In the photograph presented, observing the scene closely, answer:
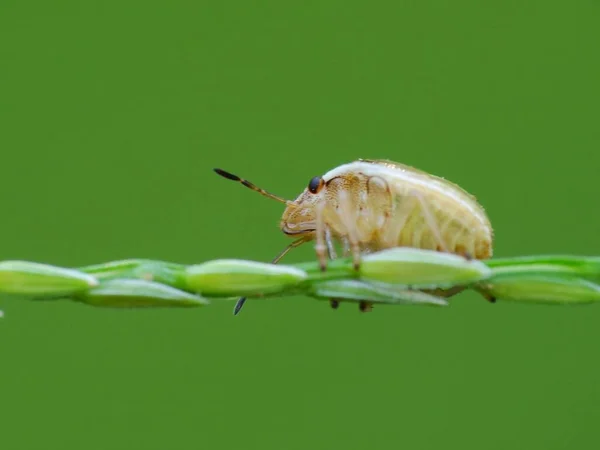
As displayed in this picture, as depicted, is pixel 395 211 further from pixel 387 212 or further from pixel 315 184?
pixel 315 184

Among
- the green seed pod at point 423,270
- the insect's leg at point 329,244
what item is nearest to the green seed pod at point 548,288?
the green seed pod at point 423,270

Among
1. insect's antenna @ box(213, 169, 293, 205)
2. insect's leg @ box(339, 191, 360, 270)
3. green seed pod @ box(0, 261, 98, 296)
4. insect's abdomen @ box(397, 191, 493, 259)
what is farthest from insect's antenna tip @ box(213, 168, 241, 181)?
green seed pod @ box(0, 261, 98, 296)

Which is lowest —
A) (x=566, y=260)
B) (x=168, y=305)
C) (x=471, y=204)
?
(x=168, y=305)

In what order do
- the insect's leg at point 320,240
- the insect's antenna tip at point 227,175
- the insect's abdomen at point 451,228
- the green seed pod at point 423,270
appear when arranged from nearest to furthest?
the green seed pod at point 423,270 → the insect's leg at point 320,240 → the insect's abdomen at point 451,228 → the insect's antenna tip at point 227,175

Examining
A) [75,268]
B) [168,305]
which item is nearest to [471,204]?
[168,305]

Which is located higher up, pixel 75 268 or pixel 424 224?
pixel 424 224

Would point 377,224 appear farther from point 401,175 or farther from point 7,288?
point 7,288

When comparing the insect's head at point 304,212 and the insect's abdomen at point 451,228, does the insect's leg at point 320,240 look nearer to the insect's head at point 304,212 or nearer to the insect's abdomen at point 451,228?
the insect's head at point 304,212
